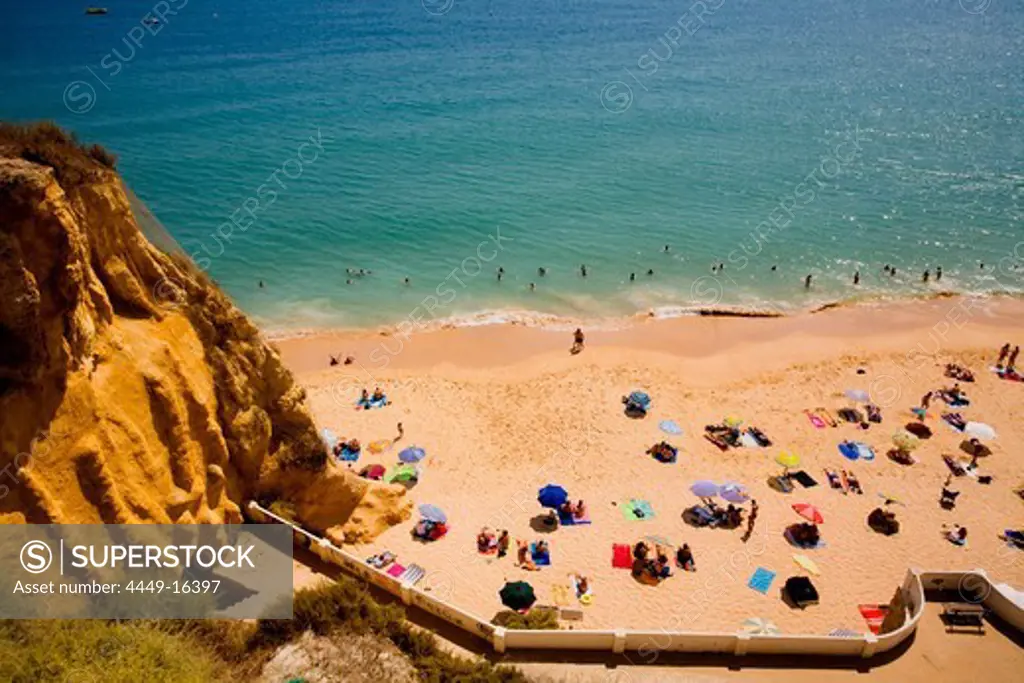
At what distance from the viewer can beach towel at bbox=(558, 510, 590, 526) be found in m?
22.9

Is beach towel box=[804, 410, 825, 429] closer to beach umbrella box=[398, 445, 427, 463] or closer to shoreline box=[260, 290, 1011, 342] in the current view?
shoreline box=[260, 290, 1011, 342]

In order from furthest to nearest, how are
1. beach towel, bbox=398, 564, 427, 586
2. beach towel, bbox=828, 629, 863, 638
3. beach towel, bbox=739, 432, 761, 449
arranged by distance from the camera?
beach towel, bbox=739, 432, 761, 449, beach towel, bbox=398, 564, 427, 586, beach towel, bbox=828, 629, 863, 638

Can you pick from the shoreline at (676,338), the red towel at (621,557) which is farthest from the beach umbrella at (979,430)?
the red towel at (621,557)

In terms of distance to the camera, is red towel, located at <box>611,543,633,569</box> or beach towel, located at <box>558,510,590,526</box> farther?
beach towel, located at <box>558,510,590,526</box>

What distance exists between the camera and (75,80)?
83062 millimetres

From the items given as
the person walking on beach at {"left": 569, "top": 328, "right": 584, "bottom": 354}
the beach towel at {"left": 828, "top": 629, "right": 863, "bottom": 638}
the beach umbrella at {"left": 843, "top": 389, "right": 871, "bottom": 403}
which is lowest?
the beach towel at {"left": 828, "top": 629, "right": 863, "bottom": 638}

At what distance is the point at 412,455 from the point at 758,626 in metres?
13.3

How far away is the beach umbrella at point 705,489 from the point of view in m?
23.8

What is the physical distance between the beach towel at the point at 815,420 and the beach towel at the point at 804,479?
12.4ft

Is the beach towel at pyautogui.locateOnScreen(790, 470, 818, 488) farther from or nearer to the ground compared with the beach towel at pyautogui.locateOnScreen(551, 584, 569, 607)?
farther from the ground

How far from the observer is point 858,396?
2995 cm

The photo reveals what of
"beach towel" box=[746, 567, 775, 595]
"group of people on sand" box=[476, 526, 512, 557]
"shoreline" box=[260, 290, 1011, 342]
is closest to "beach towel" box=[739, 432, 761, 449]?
"beach towel" box=[746, 567, 775, 595]

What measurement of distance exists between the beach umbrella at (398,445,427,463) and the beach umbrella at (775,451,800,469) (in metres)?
13.9

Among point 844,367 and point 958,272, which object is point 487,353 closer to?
point 844,367
